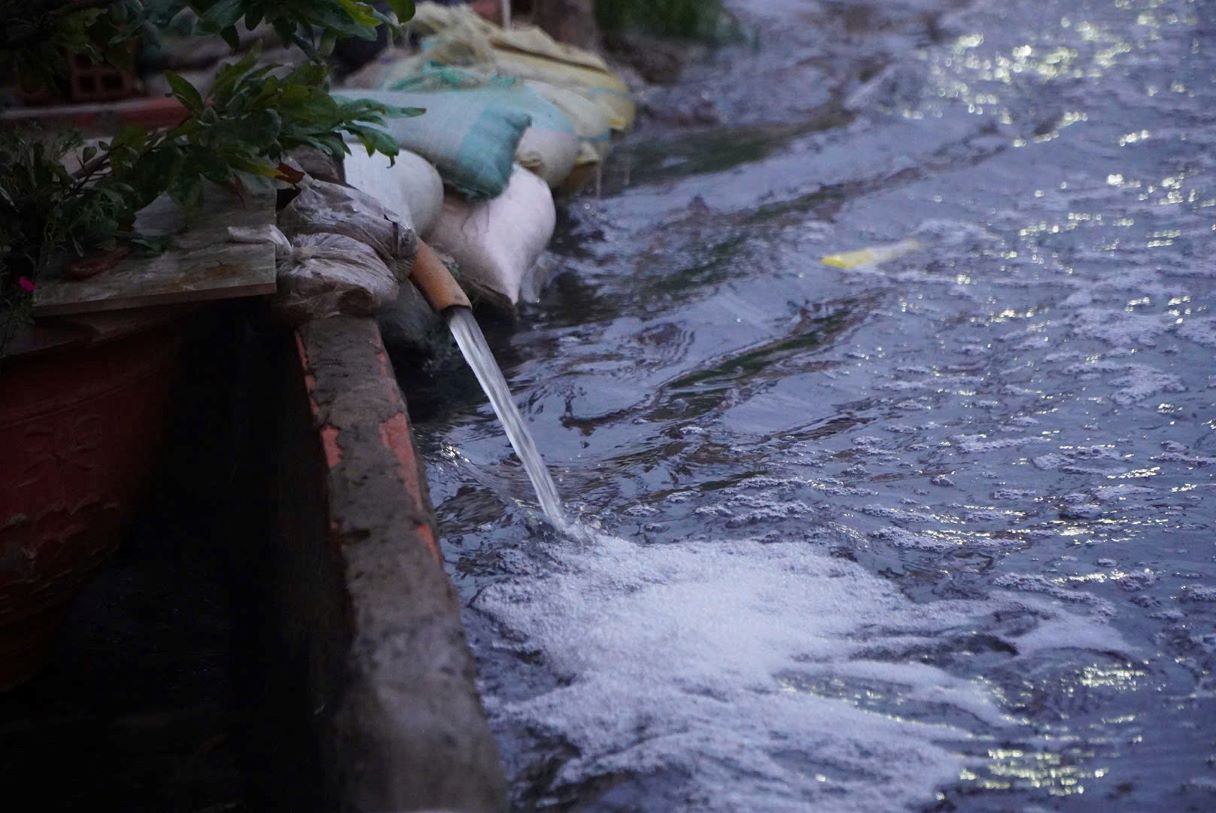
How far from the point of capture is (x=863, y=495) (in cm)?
282

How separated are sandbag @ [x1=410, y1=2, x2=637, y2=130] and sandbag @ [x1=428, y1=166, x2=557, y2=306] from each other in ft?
4.61

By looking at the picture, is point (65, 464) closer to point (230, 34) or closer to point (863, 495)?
point (230, 34)

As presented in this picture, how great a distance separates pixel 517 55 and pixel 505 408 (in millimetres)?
3494

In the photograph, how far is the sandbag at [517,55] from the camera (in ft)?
18.0

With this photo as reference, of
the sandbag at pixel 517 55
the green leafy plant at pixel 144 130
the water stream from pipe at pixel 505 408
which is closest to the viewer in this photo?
the green leafy plant at pixel 144 130

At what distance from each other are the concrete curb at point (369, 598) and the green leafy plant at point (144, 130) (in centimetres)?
40

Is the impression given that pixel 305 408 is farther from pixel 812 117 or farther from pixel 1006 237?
pixel 812 117

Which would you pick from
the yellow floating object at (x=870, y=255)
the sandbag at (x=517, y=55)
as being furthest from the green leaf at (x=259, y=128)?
the sandbag at (x=517, y=55)

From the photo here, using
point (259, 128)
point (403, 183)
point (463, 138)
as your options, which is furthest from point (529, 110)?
point (259, 128)

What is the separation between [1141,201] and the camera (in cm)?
514

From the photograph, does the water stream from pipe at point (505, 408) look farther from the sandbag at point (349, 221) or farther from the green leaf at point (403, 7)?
the green leaf at point (403, 7)

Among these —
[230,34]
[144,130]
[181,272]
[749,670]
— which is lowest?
[749,670]

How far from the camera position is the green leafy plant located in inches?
89.0

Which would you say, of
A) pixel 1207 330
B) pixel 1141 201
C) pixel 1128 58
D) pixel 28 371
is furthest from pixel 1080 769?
pixel 1128 58
